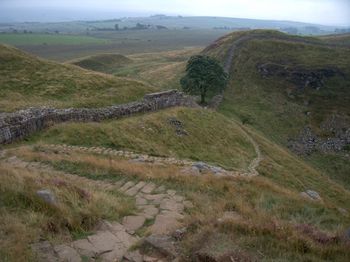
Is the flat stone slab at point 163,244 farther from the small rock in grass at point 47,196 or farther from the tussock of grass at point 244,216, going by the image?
the small rock in grass at point 47,196

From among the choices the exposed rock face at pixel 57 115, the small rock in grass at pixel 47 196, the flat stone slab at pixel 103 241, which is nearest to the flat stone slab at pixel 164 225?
the flat stone slab at pixel 103 241

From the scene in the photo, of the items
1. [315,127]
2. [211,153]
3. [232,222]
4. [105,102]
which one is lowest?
[315,127]

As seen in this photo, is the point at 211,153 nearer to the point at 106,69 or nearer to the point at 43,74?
the point at 43,74

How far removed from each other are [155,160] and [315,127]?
4350 centimetres

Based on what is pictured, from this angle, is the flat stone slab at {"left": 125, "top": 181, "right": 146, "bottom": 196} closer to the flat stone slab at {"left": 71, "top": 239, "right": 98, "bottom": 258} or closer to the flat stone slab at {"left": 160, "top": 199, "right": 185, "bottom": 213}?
the flat stone slab at {"left": 160, "top": 199, "right": 185, "bottom": 213}

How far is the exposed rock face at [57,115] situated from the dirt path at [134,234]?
10.1m

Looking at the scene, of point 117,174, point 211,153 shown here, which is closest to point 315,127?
point 211,153

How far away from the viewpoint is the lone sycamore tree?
56844mm

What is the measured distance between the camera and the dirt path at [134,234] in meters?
8.84

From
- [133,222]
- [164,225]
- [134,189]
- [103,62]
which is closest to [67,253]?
[133,222]

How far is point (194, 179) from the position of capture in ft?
51.2

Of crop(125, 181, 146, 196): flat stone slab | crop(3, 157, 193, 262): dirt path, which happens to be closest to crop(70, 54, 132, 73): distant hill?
crop(125, 181, 146, 196): flat stone slab

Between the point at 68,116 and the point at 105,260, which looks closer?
the point at 105,260

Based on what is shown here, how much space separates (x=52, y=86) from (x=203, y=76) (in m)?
25.7
